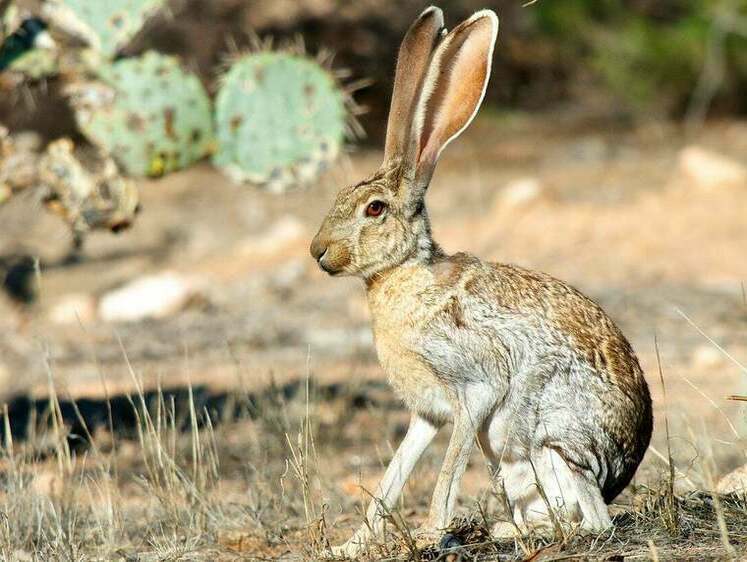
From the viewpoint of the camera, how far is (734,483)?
4562 mm

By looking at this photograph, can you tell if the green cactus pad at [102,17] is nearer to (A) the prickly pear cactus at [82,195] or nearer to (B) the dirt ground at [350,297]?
(A) the prickly pear cactus at [82,195]

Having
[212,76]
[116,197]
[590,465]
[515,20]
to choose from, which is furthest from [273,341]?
[515,20]

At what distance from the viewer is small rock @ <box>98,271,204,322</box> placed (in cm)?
956

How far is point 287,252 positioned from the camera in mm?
11266

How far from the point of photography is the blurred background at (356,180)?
7.19 metres

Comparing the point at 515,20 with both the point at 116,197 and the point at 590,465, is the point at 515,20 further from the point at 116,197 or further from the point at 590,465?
the point at 590,465

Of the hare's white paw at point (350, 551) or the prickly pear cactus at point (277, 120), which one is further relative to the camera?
the prickly pear cactus at point (277, 120)

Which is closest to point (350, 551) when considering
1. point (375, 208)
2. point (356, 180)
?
point (375, 208)

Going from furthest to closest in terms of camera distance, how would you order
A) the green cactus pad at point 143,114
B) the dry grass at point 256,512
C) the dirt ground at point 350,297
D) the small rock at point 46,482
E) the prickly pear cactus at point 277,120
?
the prickly pear cactus at point 277,120 < the green cactus pad at point 143,114 < the dirt ground at point 350,297 < the small rock at point 46,482 < the dry grass at point 256,512

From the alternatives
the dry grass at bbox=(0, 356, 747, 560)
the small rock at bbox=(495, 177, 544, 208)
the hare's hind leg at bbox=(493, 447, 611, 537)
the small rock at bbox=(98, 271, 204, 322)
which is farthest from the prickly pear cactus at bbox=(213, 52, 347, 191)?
the small rock at bbox=(495, 177, 544, 208)

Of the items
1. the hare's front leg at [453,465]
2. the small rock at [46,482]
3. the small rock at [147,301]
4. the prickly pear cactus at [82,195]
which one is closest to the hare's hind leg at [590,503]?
the hare's front leg at [453,465]

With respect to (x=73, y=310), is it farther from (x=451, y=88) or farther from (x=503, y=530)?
(x=503, y=530)

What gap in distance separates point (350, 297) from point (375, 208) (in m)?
5.55

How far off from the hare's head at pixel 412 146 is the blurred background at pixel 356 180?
38.5 inches
